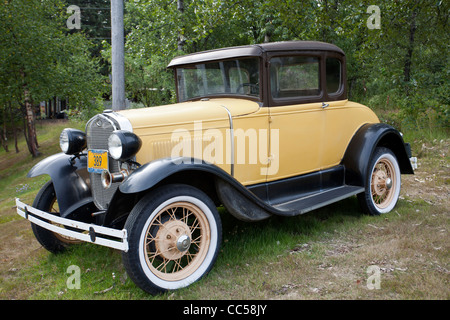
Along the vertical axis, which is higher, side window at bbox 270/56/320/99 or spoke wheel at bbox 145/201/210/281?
side window at bbox 270/56/320/99

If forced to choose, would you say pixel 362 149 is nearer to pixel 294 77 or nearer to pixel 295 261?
pixel 294 77

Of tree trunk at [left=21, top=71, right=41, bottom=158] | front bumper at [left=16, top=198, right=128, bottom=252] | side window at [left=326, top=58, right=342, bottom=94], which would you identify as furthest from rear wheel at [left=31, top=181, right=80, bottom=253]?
tree trunk at [left=21, top=71, right=41, bottom=158]

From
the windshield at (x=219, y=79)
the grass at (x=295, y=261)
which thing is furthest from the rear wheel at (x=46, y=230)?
the windshield at (x=219, y=79)

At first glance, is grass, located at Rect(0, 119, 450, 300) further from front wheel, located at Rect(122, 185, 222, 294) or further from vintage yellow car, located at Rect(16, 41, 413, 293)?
vintage yellow car, located at Rect(16, 41, 413, 293)

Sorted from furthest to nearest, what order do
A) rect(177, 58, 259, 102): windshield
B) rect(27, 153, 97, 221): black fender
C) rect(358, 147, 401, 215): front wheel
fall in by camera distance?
rect(358, 147, 401, 215): front wheel, rect(177, 58, 259, 102): windshield, rect(27, 153, 97, 221): black fender

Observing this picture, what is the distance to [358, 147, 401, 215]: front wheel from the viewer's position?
460 cm

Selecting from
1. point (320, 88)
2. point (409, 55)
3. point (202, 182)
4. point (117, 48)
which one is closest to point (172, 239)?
point (202, 182)

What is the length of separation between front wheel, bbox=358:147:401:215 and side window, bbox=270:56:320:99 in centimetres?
120

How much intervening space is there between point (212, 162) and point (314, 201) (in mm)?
1217

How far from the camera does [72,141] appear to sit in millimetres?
3775

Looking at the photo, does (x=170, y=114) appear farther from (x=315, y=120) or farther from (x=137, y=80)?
(x=137, y=80)

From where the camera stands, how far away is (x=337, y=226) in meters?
4.41

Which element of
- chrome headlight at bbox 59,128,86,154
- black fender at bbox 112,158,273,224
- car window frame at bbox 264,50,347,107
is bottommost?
black fender at bbox 112,158,273,224
